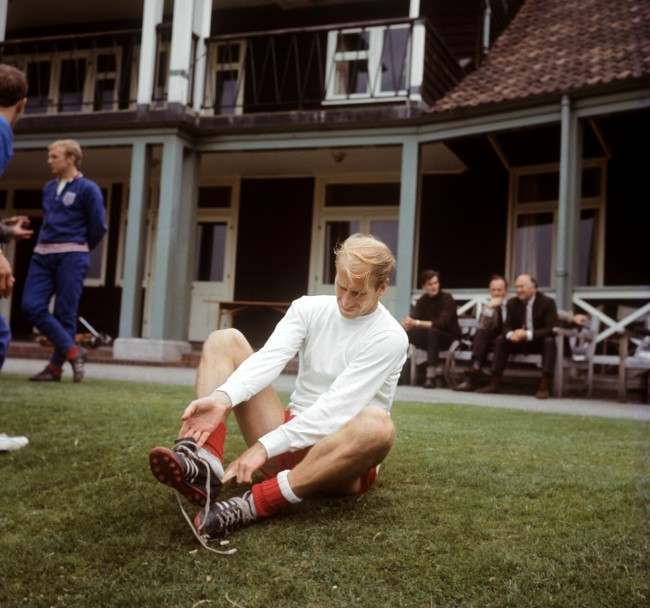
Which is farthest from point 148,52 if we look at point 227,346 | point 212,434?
point 212,434

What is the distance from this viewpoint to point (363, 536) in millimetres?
2596

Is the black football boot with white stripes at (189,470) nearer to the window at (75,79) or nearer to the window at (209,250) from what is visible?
the window at (209,250)

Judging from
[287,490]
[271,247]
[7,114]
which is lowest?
[287,490]

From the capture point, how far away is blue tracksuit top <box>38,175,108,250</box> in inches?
250

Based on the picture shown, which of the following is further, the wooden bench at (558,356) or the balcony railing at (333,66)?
the balcony railing at (333,66)

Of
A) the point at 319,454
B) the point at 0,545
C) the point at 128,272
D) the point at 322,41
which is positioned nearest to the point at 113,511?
the point at 0,545

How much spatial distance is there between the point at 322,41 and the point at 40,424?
1028cm

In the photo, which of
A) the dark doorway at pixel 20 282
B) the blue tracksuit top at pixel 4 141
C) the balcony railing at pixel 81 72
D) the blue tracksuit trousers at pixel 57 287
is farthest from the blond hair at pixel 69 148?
the dark doorway at pixel 20 282

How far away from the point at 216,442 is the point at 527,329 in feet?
19.9

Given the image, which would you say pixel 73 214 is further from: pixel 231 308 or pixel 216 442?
pixel 231 308

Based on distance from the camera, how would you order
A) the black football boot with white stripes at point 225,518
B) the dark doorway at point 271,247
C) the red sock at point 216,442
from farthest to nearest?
the dark doorway at point 271,247
the red sock at point 216,442
the black football boot with white stripes at point 225,518

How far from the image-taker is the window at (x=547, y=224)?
37.2 feet

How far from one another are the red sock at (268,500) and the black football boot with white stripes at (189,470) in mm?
171

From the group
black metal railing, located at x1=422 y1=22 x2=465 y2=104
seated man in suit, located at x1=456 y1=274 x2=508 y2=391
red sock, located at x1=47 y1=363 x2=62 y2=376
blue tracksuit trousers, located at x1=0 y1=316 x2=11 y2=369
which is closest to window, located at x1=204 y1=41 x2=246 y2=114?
black metal railing, located at x1=422 y1=22 x2=465 y2=104
